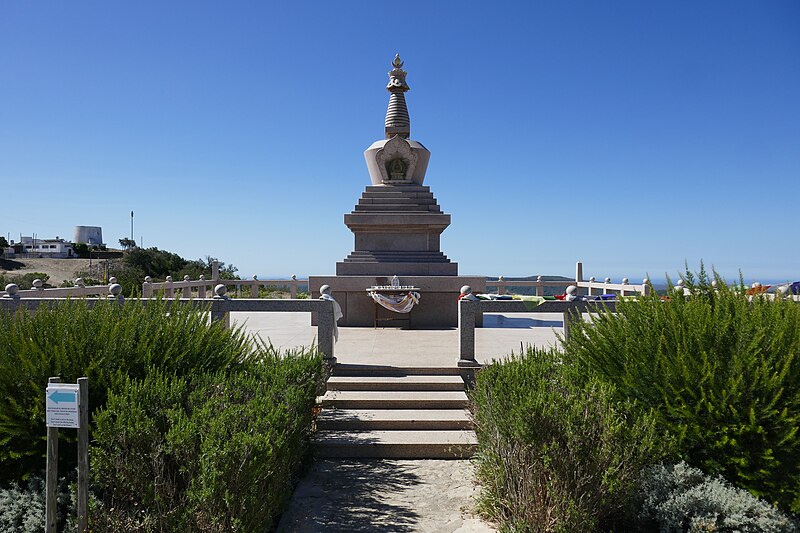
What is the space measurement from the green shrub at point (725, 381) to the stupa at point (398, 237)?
925cm

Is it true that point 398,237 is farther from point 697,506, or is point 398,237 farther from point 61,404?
point 61,404

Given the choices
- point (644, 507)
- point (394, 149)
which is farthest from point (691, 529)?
point (394, 149)

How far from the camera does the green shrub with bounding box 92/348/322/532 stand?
3.61 meters

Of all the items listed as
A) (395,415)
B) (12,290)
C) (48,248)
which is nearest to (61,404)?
(395,415)

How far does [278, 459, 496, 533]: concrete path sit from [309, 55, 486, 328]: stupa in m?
8.53

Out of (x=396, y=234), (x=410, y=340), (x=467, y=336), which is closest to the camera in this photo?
(x=467, y=336)

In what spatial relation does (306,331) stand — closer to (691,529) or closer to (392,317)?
(392,317)

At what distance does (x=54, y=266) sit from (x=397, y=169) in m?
56.5

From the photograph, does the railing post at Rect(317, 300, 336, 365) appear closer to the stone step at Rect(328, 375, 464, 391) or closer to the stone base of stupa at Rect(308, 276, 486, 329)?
the stone step at Rect(328, 375, 464, 391)

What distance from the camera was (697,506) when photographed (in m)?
4.20

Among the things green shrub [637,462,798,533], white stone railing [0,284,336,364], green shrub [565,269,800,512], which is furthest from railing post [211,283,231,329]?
green shrub [637,462,798,533]

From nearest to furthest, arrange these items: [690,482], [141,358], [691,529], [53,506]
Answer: [53,506], [691,529], [690,482], [141,358]

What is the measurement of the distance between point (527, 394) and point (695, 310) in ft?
7.12

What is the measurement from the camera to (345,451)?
648 cm
